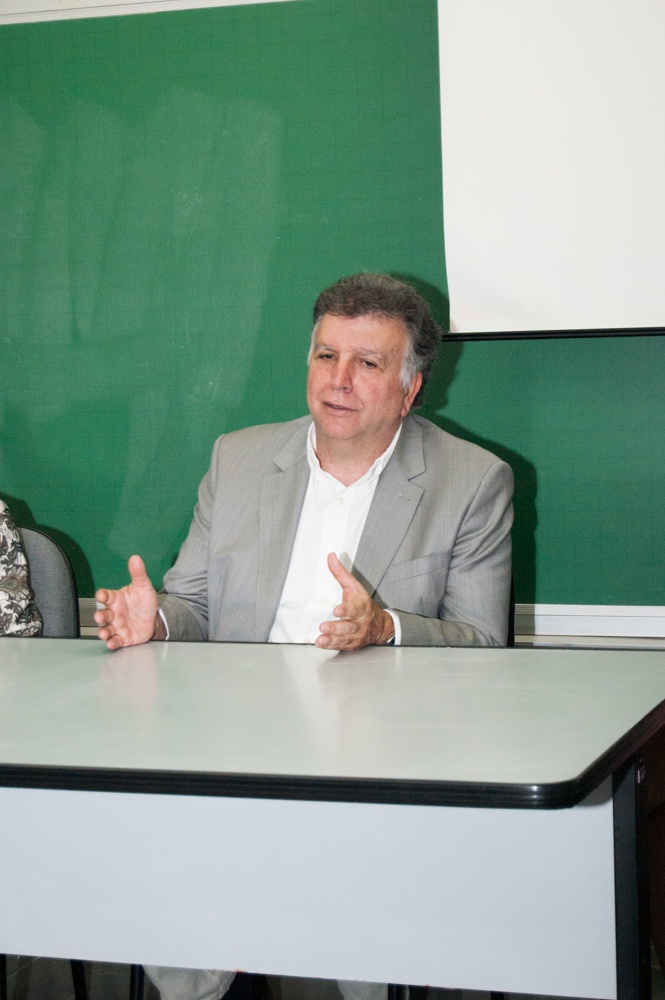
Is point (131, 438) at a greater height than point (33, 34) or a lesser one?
lesser

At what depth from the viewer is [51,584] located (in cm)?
235

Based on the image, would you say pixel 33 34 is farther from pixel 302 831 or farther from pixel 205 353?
pixel 302 831

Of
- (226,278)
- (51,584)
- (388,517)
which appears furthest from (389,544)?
(226,278)

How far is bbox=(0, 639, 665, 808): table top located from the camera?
1076 millimetres

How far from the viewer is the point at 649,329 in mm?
2605

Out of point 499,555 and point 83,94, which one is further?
point 83,94

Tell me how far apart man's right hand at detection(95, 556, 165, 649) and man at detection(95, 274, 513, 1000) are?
13 centimetres

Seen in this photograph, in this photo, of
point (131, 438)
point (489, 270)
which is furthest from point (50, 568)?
point (489, 270)

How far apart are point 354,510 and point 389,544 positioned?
147 millimetres

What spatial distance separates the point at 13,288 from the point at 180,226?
1.70ft

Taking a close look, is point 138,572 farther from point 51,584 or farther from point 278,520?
point 51,584

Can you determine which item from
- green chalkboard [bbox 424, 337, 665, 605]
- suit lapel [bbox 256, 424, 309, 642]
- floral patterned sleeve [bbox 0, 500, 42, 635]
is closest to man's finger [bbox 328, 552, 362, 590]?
suit lapel [bbox 256, 424, 309, 642]

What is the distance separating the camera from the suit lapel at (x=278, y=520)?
82.4 inches

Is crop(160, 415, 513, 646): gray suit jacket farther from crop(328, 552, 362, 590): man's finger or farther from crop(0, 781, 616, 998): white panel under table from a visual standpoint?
crop(0, 781, 616, 998): white panel under table
